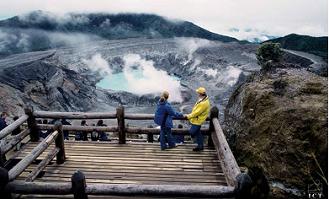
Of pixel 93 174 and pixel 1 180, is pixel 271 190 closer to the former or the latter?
pixel 93 174

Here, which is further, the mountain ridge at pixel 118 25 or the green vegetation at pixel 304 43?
the mountain ridge at pixel 118 25

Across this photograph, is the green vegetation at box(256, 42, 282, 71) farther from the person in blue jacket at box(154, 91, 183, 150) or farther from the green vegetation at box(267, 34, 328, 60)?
the green vegetation at box(267, 34, 328, 60)

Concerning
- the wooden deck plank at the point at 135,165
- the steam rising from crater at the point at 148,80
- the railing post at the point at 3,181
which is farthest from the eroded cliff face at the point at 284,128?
the steam rising from crater at the point at 148,80

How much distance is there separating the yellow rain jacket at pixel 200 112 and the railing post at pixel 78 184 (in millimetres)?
3412

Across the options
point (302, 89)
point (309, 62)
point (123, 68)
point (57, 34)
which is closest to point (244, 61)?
point (309, 62)

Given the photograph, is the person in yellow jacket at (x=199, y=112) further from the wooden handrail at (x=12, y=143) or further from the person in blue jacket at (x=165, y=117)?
the wooden handrail at (x=12, y=143)

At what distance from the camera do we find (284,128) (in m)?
8.54

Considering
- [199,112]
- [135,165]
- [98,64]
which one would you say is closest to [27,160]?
[135,165]

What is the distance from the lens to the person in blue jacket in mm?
8344

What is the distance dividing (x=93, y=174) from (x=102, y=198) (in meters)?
1.07

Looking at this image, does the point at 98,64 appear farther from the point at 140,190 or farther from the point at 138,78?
the point at 140,190

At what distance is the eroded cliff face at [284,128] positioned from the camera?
26.5 ft

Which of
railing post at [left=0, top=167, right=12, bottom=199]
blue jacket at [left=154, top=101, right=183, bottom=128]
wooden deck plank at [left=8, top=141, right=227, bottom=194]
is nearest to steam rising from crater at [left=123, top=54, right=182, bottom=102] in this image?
wooden deck plank at [left=8, top=141, right=227, bottom=194]

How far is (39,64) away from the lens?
47125 millimetres
